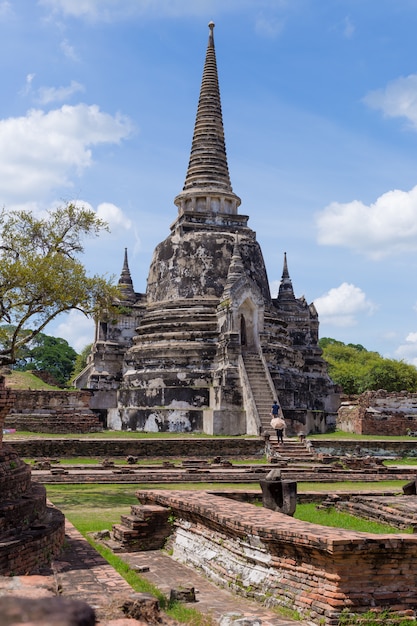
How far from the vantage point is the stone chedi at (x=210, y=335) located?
90.8ft

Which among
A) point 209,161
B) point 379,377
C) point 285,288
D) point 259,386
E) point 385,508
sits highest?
point 209,161

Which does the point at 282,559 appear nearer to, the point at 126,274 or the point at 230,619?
the point at 230,619

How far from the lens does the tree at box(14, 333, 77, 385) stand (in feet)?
240

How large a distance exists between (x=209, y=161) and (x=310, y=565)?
30.4m

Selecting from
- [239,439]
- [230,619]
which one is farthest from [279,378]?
[230,619]

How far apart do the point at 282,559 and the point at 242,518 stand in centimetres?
97

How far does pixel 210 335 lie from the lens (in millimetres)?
29766

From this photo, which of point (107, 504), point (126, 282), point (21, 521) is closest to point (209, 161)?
point (126, 282)

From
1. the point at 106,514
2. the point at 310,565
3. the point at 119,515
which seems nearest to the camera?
the point at 310,565

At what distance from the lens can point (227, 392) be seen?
2722cm

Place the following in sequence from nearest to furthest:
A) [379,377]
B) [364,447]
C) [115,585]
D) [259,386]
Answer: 1. [115,585]
2. [364,447]
3. [259,386]
4. [379,377]

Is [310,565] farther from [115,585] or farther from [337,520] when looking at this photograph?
[337,520]

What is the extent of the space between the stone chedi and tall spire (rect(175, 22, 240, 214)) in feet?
0.18

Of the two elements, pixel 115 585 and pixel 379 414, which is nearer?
pixel 115 585
